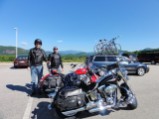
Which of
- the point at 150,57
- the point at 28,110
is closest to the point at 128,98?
the point at 28,110

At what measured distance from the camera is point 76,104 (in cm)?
414

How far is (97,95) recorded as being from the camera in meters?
4.46

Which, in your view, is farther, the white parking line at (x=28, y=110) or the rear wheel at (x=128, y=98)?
the rear wheel at (x=128, y=98)

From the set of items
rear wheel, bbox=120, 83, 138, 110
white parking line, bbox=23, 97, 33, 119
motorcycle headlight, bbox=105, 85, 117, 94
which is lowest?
white parking line, bbox=23, 97, 33, 119

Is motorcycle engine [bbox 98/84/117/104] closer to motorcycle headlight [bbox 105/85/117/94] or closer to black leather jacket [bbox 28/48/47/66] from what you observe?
motorcycle headlight [bbox 105/85/117/94]

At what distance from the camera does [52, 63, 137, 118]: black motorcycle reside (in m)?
4.13

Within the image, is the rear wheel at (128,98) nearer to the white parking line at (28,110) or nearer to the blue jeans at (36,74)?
the white parking line at (28,110)

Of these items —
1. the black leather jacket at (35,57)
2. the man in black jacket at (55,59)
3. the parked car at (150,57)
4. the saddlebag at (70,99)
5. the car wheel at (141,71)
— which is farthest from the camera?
the parked car at (150,57)

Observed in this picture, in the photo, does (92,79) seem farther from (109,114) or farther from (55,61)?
(55,61)

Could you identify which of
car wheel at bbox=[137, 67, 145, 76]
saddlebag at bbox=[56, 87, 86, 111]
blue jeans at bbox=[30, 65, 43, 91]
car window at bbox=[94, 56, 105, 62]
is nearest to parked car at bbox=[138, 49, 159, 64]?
car wheel at bbox=[137, 67, 145, 76]

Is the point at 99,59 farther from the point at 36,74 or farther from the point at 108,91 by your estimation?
the point at 108,91

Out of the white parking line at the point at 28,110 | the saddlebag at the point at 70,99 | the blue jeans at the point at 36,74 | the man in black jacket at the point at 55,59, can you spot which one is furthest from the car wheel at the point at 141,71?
the saddlebag at the point at 70,99

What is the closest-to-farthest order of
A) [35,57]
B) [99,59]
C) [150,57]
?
1. [35,57]
2. [99,59]
3. [150,57]

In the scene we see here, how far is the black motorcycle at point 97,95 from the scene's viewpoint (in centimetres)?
413
